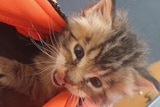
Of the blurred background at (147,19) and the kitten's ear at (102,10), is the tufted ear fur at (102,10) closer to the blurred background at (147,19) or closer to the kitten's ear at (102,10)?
the kitten's ear at (102,10)

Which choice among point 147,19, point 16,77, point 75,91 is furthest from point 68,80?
point 147,19

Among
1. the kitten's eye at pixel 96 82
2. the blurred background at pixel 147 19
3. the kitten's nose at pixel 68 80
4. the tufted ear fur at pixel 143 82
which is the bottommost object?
the tufted ear fur at pixel 143 82

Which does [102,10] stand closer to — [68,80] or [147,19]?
[68,80]

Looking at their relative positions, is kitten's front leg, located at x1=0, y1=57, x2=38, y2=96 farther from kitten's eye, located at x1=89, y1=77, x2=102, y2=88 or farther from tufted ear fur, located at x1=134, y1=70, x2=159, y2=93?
tufted ear fur, located at x1=134, y1=70, x2=159, y2=93

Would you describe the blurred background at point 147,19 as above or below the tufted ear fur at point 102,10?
above

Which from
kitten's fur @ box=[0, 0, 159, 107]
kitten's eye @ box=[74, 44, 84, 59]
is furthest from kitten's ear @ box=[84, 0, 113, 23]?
kitten's eye @ box=[74, 44, 84, 59]

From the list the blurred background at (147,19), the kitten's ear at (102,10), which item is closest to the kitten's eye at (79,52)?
the kitten's ear at (102,10)

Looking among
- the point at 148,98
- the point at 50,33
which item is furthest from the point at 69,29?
the point at 148,98

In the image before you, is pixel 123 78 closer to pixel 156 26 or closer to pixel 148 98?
pixel 148 98
